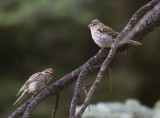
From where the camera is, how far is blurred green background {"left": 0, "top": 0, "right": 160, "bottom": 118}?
27.2 feet

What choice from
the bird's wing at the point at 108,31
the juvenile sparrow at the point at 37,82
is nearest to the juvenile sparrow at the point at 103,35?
the bird's wing at the point at 108,31

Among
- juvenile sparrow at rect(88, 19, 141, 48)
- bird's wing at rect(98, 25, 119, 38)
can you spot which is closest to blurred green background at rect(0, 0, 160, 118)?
juvenile sparrow at rect(88, 19, 141, 48)

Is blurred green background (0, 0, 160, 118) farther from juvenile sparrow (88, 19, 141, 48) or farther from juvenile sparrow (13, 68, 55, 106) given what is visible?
juvenile sparrow (13, 68, 55, 106)

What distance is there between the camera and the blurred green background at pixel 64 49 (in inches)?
327

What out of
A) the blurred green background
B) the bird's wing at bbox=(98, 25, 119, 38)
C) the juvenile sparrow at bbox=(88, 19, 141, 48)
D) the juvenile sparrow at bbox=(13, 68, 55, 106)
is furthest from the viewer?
the blurred green background

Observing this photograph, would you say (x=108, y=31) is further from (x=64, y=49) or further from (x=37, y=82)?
(x=64, y=49)

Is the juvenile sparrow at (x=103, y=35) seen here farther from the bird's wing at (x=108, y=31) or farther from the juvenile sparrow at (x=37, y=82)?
the juvenile sparrow at (x=37, y=82)

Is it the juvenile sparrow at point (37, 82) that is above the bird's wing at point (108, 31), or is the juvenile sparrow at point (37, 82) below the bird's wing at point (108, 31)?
below

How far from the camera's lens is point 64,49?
10594 millimetres

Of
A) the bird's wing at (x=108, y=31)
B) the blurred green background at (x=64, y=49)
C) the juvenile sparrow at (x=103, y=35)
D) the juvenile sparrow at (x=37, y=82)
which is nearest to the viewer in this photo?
the juvenile sparrow at (x=103, y=35)

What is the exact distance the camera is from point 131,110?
13.7ft

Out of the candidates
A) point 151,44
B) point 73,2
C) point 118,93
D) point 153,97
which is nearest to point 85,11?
point 73,2

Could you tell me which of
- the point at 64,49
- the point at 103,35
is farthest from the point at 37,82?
the point at 64,49

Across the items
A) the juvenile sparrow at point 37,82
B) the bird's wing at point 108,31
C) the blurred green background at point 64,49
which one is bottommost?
the juvenile sparrow at point 37,82
